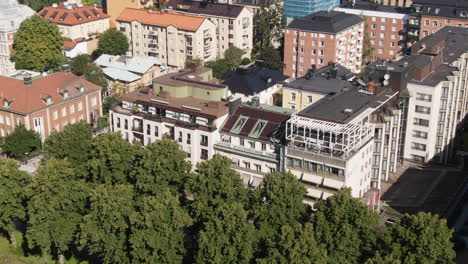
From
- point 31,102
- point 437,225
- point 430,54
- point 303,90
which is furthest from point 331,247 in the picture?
point 31,102

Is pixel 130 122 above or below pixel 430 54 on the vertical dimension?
below

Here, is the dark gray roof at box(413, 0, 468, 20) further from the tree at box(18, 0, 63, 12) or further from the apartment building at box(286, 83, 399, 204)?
the tree at box(18, 0, 63, 12)

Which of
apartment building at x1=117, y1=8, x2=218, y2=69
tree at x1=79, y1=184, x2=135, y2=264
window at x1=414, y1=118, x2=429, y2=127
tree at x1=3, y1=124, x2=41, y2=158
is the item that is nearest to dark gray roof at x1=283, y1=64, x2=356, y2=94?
window at x1=414, y1=118, x2=429, y2=127

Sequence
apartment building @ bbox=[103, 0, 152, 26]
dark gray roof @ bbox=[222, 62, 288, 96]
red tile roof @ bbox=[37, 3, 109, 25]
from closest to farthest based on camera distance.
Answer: dark gray roof @ bbox=[222, 62, 288, 96] < red tile roof @ bbox=[37, 3, 109, 25] < apartment building @ bbox=[103, 0, 152, 26]

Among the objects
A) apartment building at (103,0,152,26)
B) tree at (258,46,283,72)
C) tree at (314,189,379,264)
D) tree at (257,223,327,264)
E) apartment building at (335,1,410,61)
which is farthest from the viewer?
apartment building at (103,0,152,26)

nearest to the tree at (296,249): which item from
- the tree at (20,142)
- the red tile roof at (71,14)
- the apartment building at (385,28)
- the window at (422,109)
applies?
the window at (422,109)

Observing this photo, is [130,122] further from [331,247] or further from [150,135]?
[331,247]
